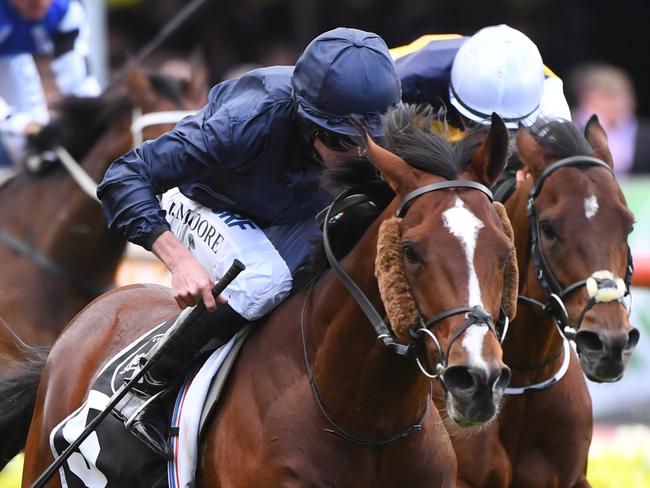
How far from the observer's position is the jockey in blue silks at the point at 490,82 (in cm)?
500

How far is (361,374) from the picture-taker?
150 inches

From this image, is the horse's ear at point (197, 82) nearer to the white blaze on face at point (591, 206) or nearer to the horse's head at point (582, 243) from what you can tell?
the horse's head at point (582, 243)

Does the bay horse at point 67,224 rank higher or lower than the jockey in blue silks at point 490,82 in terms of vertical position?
lower

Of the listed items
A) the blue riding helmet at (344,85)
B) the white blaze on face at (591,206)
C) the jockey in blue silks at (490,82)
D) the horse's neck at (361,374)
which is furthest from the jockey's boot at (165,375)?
the jockey in blue silks at (490,82)

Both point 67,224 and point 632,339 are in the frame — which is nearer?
point 632,339

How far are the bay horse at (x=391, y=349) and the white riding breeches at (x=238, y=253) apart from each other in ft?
0.26

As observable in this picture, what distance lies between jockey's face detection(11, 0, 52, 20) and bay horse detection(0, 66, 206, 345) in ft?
2.09

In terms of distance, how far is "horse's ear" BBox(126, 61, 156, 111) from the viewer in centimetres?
729

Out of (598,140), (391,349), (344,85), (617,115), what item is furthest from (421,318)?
(617,115)

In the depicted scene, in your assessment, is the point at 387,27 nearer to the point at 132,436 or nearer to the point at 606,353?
the point at 606,353

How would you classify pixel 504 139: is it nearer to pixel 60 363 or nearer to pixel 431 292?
pixel 431 292

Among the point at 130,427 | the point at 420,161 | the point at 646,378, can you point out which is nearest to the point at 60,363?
the point at 130,427

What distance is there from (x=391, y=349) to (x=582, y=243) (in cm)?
97

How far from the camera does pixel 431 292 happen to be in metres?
3.41
